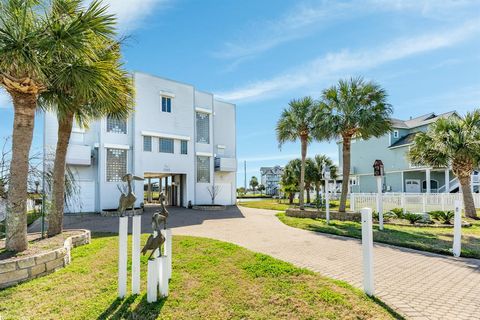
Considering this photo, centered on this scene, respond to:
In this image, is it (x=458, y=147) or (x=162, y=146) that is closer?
(x=458, y=147)

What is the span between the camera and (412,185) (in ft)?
97.7

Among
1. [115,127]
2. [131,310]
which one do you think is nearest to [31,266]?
[131,310]

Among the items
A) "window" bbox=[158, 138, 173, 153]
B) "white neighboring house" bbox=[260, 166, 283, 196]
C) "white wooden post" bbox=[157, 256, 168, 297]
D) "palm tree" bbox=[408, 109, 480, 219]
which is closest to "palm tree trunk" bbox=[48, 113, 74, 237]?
"white wooden post" bbox=[157, 256, 168, 297]

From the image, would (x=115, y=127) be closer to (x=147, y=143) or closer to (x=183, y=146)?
(x=147, y=143)

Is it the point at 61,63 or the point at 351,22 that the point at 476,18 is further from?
the point at 61,63

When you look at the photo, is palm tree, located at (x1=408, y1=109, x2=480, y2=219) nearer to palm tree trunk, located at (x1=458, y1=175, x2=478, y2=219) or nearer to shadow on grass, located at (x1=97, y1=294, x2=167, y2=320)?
palm tree trunk, located at (x1=458, y1=175, x2=478, y2=219)

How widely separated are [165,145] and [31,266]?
18.1 metres

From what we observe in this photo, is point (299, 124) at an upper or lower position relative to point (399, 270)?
upper

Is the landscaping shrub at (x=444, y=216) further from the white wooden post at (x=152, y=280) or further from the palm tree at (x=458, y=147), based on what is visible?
the white wooden post at (x=152, y=280)

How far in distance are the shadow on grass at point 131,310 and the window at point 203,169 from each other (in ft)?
67.9

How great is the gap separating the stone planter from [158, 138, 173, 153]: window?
16800mm

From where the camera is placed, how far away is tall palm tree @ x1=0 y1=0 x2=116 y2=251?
5.79 m

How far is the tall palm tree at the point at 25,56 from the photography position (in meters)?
5.79

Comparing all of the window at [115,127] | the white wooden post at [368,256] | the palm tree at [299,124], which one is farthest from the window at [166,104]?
the white wooden post at [368,256]
